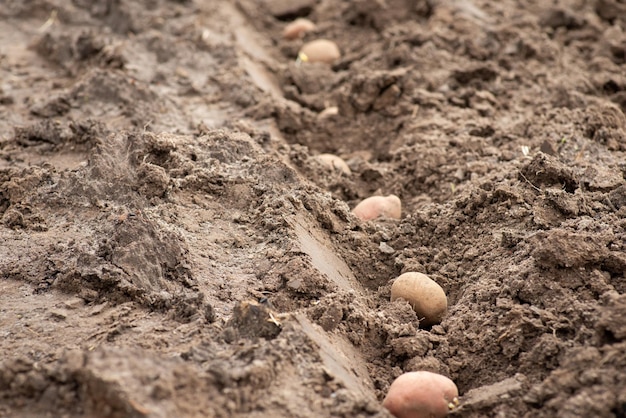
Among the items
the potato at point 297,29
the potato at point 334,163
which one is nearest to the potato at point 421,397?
the potato at point 334,163

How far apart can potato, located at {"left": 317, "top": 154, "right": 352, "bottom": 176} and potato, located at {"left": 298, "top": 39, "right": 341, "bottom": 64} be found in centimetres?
159

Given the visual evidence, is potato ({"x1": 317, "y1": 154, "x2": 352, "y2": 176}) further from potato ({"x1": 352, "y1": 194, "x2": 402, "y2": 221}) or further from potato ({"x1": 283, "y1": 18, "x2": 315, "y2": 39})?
potato ({"x1": 283, "y1": 18, "x2": 315, "y2": 39})

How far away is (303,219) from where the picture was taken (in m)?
3.73

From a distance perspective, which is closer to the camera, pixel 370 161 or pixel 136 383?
pixel 136 383

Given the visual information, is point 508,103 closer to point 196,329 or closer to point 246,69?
point 246,69

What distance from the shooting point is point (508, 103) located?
16.6 ft

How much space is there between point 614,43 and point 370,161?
2.25 metres

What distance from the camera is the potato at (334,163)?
177 inches

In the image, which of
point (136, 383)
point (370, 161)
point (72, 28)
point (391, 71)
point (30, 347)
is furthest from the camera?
point (72, 28)

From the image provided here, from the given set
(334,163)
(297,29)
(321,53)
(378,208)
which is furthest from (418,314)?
(297,29)

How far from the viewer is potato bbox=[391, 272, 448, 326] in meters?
3.38

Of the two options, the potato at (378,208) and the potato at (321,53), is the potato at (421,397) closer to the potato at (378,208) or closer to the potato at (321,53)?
the potato at (378,208)

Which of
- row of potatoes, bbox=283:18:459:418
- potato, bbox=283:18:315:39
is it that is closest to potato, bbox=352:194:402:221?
row of potatoes, bbox=283:18:459:418

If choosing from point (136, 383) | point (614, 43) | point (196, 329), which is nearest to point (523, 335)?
point (196, 329)
